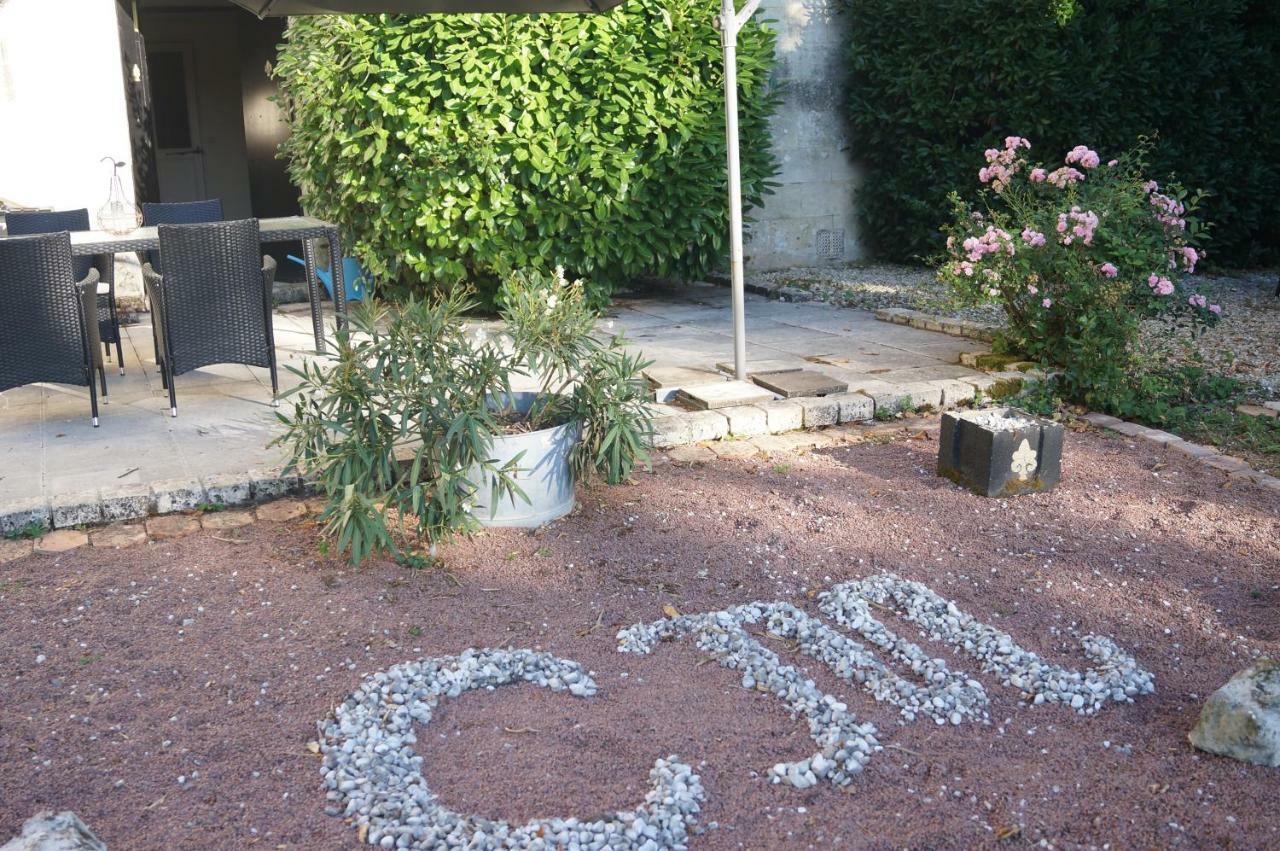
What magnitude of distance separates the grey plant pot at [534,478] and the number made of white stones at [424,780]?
856 millimetres

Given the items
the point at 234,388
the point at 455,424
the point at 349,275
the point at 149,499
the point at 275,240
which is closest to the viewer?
the point at 455,424

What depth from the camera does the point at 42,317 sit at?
460 centimetres

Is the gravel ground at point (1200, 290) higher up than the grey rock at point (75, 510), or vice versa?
the gravel ground at point (1200, 290)

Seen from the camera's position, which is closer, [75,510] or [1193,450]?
[75,510]

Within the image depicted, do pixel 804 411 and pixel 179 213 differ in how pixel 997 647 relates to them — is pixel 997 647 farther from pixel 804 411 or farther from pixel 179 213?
pixel 179 213

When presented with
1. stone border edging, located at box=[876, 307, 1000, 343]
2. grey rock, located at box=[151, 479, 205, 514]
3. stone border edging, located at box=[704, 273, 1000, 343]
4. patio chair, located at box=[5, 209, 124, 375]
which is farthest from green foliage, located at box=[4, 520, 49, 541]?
stone border edging, located at box=[876, 307, 1000, 343]

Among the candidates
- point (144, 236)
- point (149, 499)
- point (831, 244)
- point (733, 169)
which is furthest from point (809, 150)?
point (149, 499)

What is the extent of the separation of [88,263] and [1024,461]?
181 inches

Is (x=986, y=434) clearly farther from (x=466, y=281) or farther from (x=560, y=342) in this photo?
(x=466, y=281)

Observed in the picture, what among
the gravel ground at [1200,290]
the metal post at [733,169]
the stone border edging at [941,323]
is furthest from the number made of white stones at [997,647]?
the stone border edging at [941,323]

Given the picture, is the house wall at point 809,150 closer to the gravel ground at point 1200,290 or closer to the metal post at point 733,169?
the gravel ground at point 1200,290

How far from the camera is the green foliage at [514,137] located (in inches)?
258

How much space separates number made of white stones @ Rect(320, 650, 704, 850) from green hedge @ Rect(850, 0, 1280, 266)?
23.2 feet

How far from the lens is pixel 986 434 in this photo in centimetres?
408
